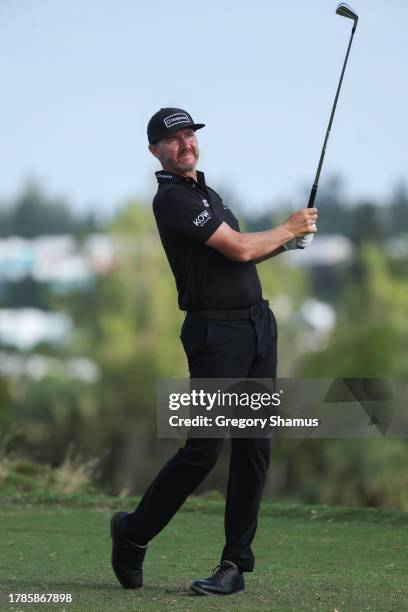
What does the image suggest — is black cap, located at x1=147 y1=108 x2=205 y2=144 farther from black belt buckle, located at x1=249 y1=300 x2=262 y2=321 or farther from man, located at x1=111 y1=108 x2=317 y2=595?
black belt buckle, located at x1=249 y1=300 x2=262 y2=321

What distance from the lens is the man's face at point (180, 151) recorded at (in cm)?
651

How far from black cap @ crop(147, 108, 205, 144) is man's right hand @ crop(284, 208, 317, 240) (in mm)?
643

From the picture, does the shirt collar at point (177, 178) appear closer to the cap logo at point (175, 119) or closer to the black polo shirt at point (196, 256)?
the black polo shirt at point (196, 256)

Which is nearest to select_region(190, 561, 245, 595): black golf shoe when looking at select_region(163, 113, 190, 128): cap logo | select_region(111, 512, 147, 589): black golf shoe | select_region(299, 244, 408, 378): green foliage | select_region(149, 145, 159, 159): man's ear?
select_region(111, 512, 147, 589): black golf shoe

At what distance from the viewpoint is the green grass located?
618 centimetres

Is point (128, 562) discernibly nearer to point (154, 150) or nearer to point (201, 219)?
point (201, 219)

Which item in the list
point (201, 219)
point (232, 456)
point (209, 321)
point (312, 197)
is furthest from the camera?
point (312, 197)

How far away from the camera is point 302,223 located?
6.47m

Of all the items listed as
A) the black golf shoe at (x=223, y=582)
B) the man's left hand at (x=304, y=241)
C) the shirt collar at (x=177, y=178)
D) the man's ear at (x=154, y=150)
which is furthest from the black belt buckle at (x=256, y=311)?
the black golf shoe at (x=223, y=582)

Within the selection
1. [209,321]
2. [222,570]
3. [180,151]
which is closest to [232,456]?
[222,570]

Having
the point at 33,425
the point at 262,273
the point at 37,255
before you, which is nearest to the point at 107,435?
the point at 33,425

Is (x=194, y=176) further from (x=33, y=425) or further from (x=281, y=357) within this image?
(x=281, y=357)

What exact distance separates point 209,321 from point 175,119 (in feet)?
3.28

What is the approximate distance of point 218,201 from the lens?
21.6 feet
